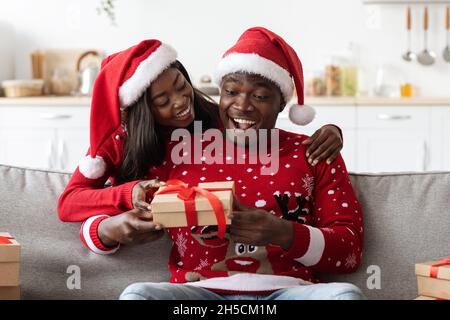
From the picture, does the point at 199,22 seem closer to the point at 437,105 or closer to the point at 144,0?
the point at 144,0

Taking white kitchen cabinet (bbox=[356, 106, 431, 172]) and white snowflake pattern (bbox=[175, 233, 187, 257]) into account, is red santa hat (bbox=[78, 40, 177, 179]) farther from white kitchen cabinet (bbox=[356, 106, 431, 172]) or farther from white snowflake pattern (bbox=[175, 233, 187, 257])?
white kitchen cabinet (bbox=[356, 106, 431, 172])

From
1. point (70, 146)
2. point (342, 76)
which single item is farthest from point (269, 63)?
point (342, 76)

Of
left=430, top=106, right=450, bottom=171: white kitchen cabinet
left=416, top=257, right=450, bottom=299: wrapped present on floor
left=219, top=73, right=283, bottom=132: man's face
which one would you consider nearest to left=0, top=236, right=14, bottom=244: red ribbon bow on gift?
left=219, top=73, right=283, bottom=132: man's face

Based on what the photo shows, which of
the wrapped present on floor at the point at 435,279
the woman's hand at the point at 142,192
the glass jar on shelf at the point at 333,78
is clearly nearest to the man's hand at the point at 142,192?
the woman's hand at the point at 142,192

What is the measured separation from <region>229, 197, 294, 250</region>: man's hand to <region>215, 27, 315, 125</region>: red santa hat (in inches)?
16.5

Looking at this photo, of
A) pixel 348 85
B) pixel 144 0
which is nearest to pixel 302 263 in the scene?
pixel 348 85

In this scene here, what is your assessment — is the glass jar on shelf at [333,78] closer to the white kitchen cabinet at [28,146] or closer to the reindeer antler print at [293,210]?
the white kitchen cabinet at [28,146]

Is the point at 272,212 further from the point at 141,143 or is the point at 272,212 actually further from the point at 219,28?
the point at 219,28

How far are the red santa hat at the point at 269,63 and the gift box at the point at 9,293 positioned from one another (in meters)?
0.76

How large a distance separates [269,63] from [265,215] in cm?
46

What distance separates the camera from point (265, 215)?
1.78 m

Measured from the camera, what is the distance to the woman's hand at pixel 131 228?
1.85 meters

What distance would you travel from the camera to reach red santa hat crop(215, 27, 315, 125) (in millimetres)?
2039

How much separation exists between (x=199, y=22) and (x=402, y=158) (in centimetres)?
147
